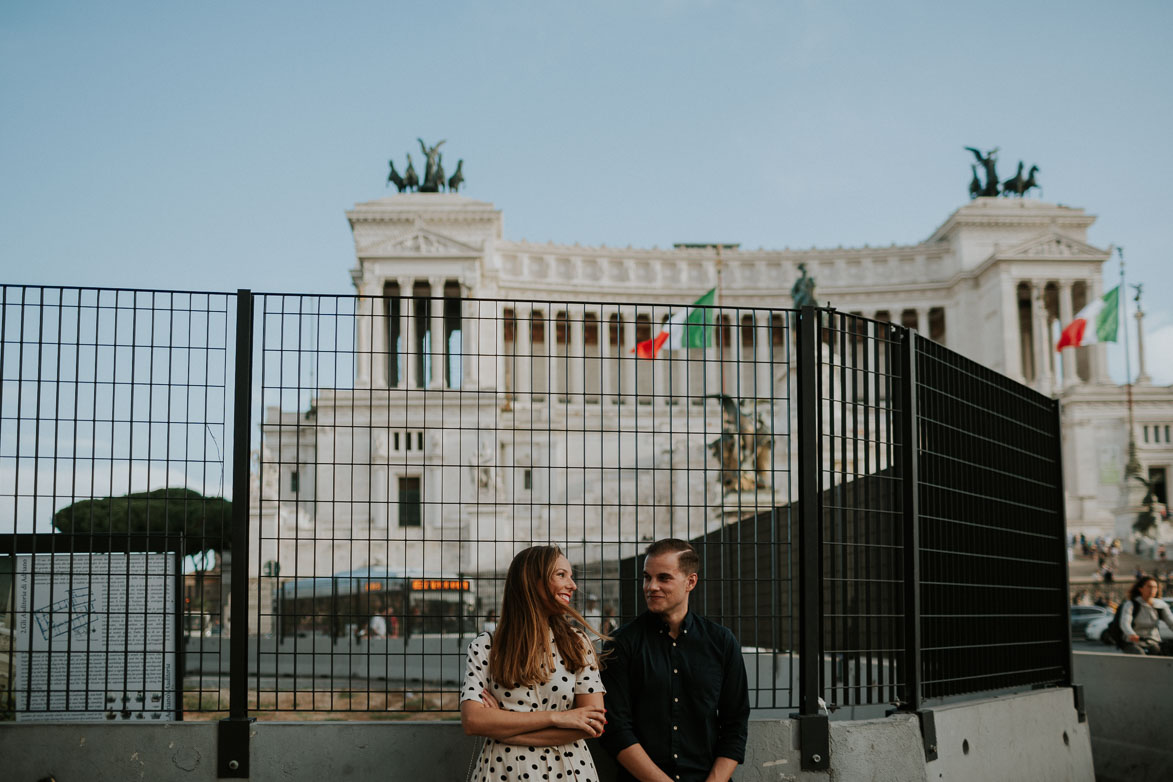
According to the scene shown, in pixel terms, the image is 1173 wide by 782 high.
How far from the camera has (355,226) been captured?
235 feet

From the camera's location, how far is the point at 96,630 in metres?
6.09

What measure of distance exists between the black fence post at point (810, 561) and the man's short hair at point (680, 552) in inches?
54.8

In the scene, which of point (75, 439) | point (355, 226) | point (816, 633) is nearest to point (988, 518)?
point (816, 633)

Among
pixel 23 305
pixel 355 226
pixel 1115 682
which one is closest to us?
pixel 23 305

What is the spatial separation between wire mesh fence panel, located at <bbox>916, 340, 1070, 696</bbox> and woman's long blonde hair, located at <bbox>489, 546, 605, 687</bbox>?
3.06 m

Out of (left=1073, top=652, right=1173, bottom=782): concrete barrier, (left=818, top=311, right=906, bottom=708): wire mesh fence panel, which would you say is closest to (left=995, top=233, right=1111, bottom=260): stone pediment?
(left=1073, top=652, right=1173, bottom=782): concrete barrier

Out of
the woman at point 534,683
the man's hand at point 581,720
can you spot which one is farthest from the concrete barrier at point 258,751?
the man's hand at point 581,720

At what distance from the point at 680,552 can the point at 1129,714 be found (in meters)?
6.52

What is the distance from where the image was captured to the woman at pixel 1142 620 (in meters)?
10.9

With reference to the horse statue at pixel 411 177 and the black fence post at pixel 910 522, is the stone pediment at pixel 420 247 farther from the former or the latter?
the black fence post at pixel 910 522

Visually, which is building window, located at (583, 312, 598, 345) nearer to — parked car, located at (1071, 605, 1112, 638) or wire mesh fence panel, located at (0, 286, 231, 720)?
wire mesh fence panel, located at (0, 286, 231, 720)

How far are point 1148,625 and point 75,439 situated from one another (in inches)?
375

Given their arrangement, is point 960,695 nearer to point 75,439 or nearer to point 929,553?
point 929,553

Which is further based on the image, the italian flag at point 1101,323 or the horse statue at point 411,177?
the horse statue at point 411,177
